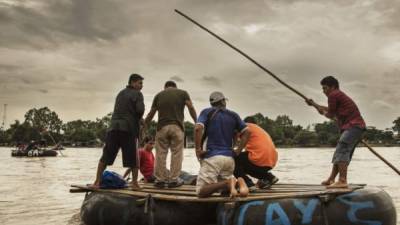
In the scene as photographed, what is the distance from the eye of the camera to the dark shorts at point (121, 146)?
874 cm

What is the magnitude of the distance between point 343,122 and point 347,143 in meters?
0.38

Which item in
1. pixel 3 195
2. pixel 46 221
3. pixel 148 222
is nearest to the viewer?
pixel 148 222

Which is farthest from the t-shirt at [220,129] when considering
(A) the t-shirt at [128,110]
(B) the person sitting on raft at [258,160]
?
(A) the t-shirt at [128,110]

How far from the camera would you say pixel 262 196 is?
7.02m

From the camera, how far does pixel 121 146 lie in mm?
8812

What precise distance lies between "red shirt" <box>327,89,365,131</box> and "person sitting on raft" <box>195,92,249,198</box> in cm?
165

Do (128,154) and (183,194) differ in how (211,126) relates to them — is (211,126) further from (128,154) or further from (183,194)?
(128,154)

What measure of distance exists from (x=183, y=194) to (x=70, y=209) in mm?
4619

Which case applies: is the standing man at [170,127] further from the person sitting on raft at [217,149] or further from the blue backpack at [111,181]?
the person sitting on raft at [217,149]

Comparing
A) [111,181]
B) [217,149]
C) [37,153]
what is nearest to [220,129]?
[217,149]

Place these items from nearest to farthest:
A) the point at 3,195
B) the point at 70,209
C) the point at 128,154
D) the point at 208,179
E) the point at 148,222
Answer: the point at 208,179 → the point at 148,222 → the point at 128,154 → the point at 70,209 → the point at 3,195

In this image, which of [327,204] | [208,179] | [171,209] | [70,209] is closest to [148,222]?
[171,209]

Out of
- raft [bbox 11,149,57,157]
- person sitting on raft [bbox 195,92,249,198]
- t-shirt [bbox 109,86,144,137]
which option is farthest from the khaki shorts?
raft [bbox 11,149,57,157]

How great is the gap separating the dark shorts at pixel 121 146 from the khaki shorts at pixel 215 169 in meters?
2.05
